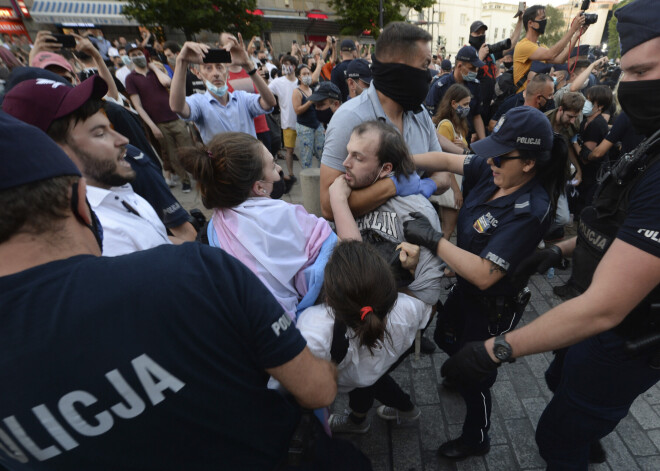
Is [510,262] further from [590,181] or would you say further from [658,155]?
[590,181]


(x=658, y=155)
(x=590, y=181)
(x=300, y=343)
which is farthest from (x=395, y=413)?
(x=590, y=181)

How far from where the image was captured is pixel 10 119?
0.82 meters

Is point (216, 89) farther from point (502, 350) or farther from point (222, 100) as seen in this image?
point (502, 350)

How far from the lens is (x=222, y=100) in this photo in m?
4.13

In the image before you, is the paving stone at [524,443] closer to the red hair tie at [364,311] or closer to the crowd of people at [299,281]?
the crowd of people at [299,281]

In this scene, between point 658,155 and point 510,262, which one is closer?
point 658,155

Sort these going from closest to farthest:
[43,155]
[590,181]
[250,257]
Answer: [43,155], [250,257], [590,181]

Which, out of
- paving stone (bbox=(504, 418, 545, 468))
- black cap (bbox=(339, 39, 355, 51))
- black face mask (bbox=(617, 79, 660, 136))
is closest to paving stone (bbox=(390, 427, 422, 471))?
paving stone (bbox=(504, 418, 545, 468))

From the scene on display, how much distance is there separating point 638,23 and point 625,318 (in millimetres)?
1157

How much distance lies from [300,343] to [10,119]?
97 centimetres

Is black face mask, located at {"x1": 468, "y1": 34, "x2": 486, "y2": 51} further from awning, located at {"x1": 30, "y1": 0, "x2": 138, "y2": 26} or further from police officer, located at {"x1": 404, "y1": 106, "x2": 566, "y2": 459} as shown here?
awning, located at {"x1": 30, "y1": 0, "x2": 138, "y2": 26}

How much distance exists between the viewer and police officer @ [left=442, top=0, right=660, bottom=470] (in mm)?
1165

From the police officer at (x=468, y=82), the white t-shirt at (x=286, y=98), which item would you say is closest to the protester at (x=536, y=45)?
the police officer at (x=468, y=82)

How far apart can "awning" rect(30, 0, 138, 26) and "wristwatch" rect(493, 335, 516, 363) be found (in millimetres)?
31186
